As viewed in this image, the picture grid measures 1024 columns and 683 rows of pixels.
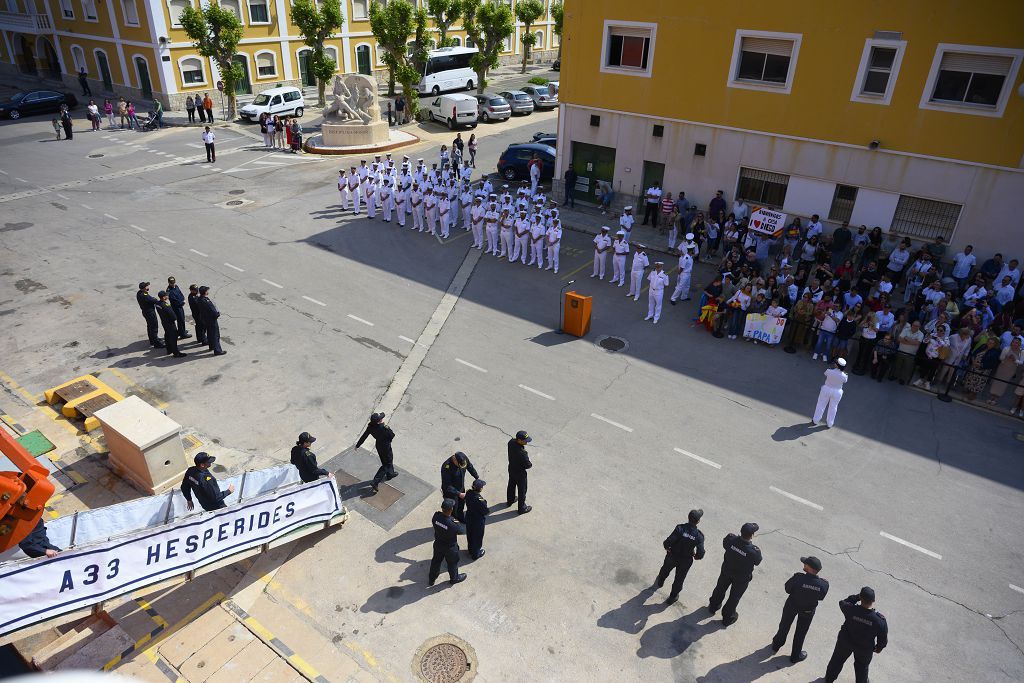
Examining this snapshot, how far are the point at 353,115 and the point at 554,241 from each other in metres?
16.4

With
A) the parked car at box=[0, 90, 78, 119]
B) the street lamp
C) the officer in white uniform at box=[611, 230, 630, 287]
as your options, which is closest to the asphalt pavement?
the street lamp

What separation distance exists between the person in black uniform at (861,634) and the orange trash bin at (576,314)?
879cm

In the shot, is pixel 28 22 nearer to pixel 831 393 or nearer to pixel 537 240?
pixel 537 240

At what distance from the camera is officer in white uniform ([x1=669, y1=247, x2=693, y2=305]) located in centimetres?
1683

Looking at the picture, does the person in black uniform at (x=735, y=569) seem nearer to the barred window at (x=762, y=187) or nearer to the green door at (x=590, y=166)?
the barred window at (x=762, y=187)

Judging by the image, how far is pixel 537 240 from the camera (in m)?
18.9

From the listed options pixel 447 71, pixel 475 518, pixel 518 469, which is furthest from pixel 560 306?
pixel 447 71

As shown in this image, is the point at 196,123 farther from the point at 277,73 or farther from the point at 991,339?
the point at 991,339

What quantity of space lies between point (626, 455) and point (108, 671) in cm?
792

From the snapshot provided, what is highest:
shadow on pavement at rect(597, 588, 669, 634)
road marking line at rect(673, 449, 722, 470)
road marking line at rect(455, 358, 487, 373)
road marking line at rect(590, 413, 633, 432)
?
road marking line at rect(455, 358, 487, 373)

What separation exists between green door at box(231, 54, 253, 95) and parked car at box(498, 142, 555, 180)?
21.4 meters

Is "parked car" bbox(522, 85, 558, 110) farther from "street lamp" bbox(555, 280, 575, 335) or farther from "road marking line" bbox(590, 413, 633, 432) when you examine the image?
"road marking line" bbox(590, 413, 633, 432)

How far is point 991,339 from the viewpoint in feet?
44.5

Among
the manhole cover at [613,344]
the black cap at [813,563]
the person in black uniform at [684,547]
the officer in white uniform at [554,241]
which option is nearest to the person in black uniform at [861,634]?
the black cap at [813,563]
